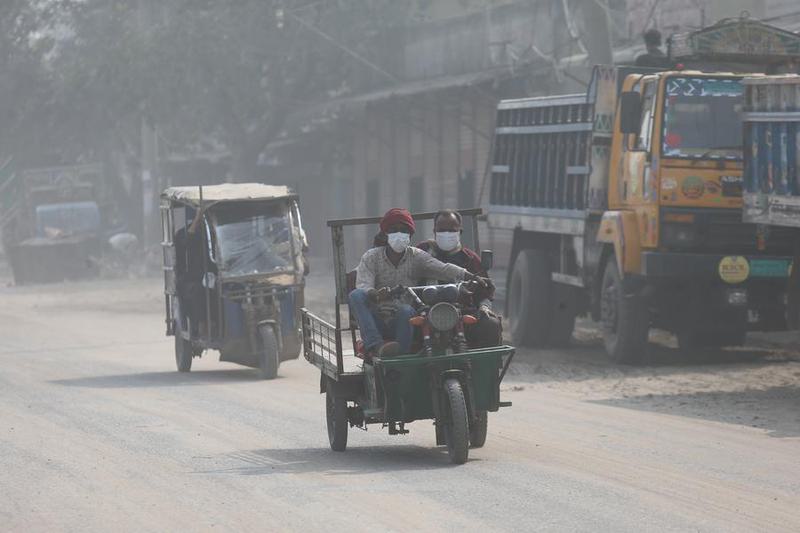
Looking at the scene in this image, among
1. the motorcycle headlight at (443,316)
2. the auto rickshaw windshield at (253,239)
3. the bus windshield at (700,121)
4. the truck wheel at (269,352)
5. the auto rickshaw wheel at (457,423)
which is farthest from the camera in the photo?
the auto rickshaw windshield at (253,239)

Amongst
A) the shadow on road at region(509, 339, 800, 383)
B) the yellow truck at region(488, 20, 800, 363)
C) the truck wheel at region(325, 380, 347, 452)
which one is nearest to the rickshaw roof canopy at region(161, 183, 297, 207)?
the shadow on road at region(509, 339, 800, 383)

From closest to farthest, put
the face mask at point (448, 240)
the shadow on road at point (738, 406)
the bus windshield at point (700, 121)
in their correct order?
1. the face mask at point (448, 240)
2. the shadow on road at point (738, 406)
3. the bus windshield at point (700, 121)

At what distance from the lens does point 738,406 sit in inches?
572

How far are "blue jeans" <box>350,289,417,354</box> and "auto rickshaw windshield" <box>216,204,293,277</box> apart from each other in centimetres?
753

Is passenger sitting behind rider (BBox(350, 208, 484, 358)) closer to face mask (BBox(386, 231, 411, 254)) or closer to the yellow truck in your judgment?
face mask (BBox(386, 231, 411, 254))

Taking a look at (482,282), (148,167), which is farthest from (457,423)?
(148,167)

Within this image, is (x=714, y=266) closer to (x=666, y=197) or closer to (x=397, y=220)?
(x=666, y=197)

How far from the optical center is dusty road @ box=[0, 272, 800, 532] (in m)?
8.40

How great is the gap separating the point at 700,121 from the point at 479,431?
737 cm

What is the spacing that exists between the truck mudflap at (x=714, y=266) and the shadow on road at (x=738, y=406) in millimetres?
1701

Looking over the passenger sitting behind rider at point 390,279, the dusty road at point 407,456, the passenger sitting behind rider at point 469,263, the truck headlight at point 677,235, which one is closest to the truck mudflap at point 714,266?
the truck headlight at point 677,235

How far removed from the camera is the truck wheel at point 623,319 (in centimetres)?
1781

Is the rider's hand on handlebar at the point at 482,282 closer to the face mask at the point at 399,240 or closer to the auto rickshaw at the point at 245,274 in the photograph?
the face mask at the point at 399,240

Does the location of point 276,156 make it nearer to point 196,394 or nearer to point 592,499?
point 196,394
